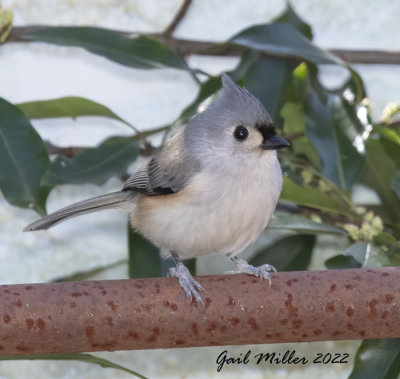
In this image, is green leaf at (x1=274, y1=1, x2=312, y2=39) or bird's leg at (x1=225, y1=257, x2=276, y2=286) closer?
bird's leg at (x1=225, y1=257, x2=276, y2=286)

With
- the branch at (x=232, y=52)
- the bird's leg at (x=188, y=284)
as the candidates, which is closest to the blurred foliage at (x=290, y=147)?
the branch at (x=232, y=52)

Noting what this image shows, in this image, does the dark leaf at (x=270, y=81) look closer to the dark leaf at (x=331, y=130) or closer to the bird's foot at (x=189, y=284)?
the dark leaf at (x=331, y=130)

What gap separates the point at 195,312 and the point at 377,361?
1.72 feet

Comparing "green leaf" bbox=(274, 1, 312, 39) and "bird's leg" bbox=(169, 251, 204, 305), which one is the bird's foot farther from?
"green leaf" bbox=(274, 1, 312, 39)

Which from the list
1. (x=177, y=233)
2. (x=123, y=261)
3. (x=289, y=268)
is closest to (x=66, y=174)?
(x=123, y=261)

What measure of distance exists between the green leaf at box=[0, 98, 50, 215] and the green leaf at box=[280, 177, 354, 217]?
1.51 ft

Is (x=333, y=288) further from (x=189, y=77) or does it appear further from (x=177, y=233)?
(x=189, y=77)

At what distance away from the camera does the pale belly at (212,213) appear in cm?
A: 129

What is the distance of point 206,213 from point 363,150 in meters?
0.61

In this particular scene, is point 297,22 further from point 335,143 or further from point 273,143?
point 273,143

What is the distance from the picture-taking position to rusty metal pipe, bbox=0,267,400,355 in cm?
106

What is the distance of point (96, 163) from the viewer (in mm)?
1708

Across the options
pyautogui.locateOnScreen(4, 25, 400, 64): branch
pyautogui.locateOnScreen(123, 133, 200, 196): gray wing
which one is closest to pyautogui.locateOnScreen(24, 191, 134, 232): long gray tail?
pyautogui.locateOnScreen(123, 133, 200, 196): gray wing

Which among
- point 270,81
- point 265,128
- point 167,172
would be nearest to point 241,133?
point 265,128
